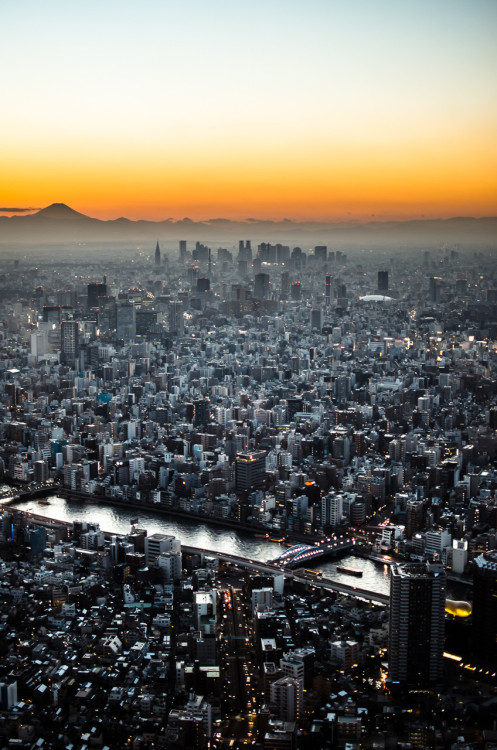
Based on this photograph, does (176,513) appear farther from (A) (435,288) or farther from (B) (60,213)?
(A) (435,288)

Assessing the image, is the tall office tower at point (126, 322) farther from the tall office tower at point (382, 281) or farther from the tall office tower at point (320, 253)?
the tall office tower at point (382, 281)

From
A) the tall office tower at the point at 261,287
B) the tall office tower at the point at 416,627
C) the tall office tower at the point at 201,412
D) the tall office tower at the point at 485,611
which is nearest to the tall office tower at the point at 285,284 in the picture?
the tall office tower at the point at 261,287

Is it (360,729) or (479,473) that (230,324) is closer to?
(479,473)

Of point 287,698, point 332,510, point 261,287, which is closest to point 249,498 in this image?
point 332,510

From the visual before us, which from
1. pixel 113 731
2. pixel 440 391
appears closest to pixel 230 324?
pixel 440 391

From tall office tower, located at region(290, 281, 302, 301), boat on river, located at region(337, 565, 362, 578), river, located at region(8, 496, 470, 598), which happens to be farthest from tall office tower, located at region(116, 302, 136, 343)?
boat on river, located at region(337, 565, 362, 578)

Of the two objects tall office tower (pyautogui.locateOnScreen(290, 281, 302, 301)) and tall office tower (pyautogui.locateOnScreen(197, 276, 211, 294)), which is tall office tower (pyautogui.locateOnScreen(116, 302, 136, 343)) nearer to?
tall office tower (pyautogui.locateOnScreen(197, 276, 211, 294))
